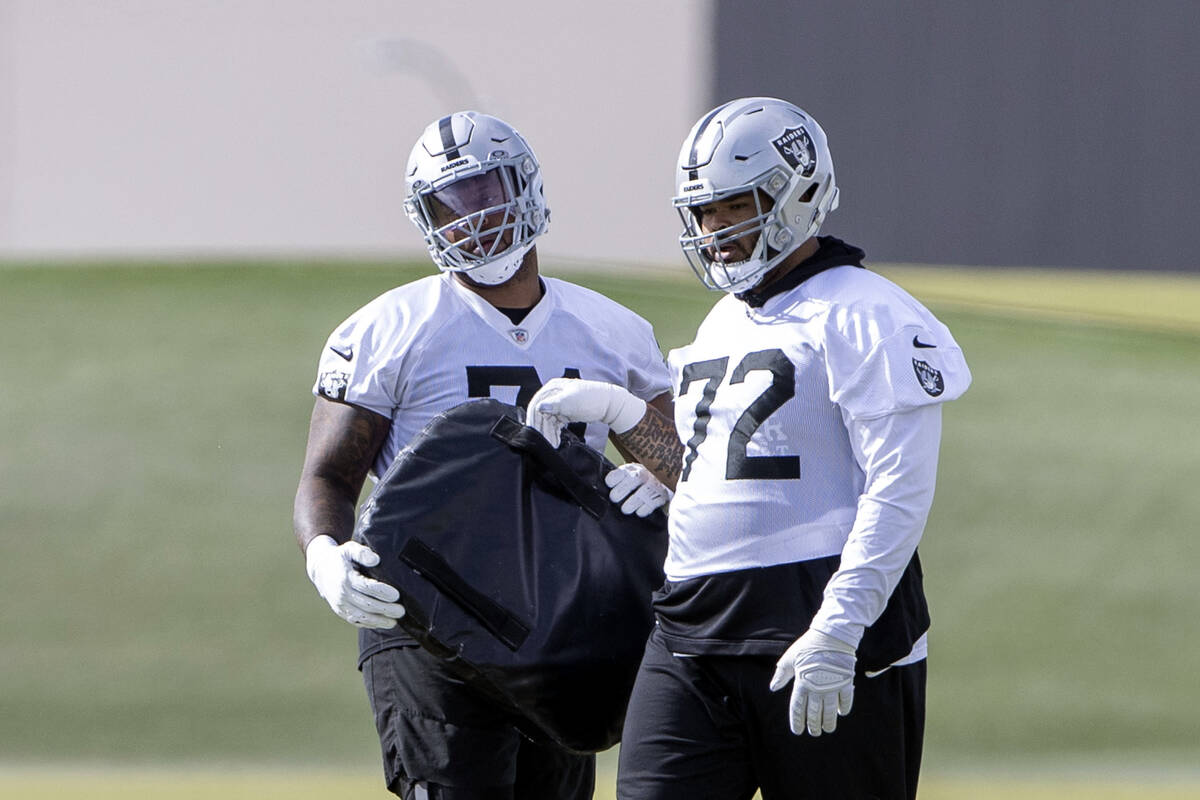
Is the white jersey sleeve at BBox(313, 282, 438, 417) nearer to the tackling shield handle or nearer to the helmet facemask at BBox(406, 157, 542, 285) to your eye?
the helmet facemask at BBox(406, 157, 542, 285)

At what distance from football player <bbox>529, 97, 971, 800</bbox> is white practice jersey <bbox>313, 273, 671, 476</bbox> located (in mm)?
509

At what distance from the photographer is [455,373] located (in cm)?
310

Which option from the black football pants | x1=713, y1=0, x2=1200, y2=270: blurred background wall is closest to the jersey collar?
the black football pants

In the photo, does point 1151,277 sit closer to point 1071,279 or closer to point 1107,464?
point 1071,279

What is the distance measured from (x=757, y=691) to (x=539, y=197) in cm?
118

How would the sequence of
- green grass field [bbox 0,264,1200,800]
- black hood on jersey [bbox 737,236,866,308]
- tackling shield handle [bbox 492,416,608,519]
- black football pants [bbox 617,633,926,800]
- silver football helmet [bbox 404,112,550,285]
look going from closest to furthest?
black football pants [bbox 617,633,926,800] → black hood on jersey [bbox 737,236,866,308] → tackling shield handle [bbox 492,416,608,519] → silver football helmet [bbox 404,112,550,285] → green grass field [bbox 0,264,1200,800]

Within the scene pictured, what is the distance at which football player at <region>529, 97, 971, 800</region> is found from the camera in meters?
2.40

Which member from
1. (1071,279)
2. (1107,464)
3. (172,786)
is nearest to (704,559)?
(172,786)

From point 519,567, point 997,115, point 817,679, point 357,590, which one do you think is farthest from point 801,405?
point 997,115

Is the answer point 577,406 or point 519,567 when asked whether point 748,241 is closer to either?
point 577,406

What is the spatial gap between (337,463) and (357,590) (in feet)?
1.27

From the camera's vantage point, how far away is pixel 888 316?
2453mm

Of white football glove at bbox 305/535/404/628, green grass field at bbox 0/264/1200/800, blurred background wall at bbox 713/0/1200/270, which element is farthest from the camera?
blurred background wall at bbox 713/0/1200/270

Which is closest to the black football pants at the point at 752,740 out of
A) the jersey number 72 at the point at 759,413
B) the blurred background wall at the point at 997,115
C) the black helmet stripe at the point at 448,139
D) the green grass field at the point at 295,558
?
the jersey number 72 at the point at 759,413
